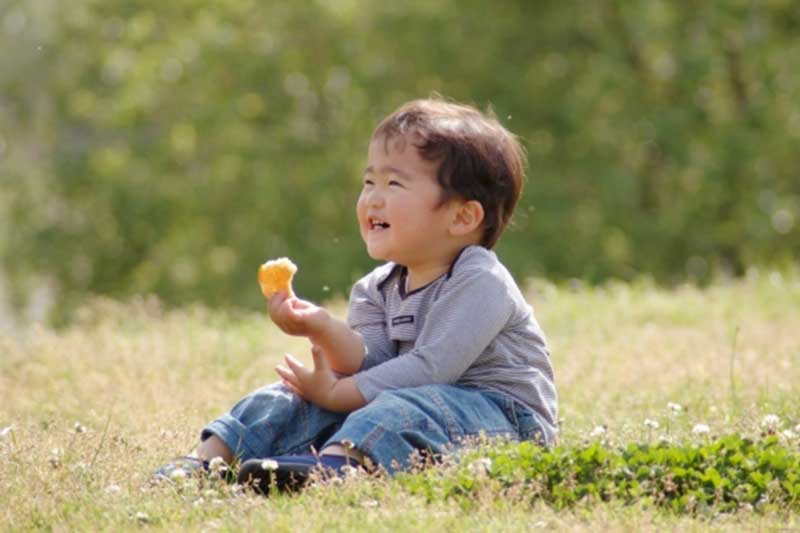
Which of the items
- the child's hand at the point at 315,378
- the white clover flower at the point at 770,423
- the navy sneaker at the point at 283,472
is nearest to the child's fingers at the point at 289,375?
the child's hand at the point at 315,378

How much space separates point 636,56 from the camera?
2177cm

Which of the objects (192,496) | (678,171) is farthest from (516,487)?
(678,171)

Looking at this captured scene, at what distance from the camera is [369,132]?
2245 cm

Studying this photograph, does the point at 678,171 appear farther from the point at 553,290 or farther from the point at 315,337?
the point at 315,337

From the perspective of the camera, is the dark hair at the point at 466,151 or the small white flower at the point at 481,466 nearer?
the small white flower at the point at 481,466

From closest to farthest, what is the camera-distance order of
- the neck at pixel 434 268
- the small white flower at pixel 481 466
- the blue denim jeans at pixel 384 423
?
the small white flower at pixel 481 466
the blue denim jeans at pixel 384 423
the neck at pixel 434 268

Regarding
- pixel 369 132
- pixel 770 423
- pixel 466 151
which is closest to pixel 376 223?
pixel 466 151

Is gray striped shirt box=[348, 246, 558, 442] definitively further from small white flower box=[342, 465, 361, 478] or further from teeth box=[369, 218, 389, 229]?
small white flower box=[342, 465, 361, 478]

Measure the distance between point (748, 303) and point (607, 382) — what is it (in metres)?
3.06

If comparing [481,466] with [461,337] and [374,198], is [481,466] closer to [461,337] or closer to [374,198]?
[461,337]

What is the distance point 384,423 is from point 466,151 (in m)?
1.01

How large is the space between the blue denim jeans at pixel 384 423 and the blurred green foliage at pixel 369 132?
14.0 metres

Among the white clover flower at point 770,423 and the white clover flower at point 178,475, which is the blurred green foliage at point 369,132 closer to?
the white clover flower at point 770,423

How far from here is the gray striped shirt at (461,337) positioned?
4652 mm
